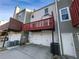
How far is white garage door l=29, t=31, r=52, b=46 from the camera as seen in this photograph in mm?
14227

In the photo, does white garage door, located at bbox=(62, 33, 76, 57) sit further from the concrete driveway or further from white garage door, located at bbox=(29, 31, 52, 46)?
white garage door, located at bbox=(29, 31, 52, 46)

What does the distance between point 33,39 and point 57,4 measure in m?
8.43

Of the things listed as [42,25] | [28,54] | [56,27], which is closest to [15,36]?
[42,25]

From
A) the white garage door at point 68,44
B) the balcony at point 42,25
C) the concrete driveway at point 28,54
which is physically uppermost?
the balcony at point 42,25

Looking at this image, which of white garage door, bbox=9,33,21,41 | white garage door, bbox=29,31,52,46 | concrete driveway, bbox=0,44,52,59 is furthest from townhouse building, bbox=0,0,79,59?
concrete driveway, bbox=0,44,52,59

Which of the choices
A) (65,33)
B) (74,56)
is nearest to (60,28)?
(65,33)

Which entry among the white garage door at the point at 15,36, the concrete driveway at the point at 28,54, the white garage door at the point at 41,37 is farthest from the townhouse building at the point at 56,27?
the concrete driveway at the point at 28,54

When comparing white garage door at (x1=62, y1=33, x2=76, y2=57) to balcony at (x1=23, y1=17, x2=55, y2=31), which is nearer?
white garage door at (x1=62, y1=33, x2=76, y2=57)

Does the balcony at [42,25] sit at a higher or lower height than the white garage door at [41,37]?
higher

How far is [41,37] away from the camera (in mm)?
15719

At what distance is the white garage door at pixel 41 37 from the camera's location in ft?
46.7

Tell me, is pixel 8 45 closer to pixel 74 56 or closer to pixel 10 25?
pixel 10 25

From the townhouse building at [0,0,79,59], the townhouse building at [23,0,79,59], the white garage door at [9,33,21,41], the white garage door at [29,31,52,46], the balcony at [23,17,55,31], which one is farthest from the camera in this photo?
the white garage door at [9,33,21,41]

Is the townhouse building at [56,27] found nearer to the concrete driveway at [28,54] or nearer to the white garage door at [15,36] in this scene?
the white garage door at [15,36]
